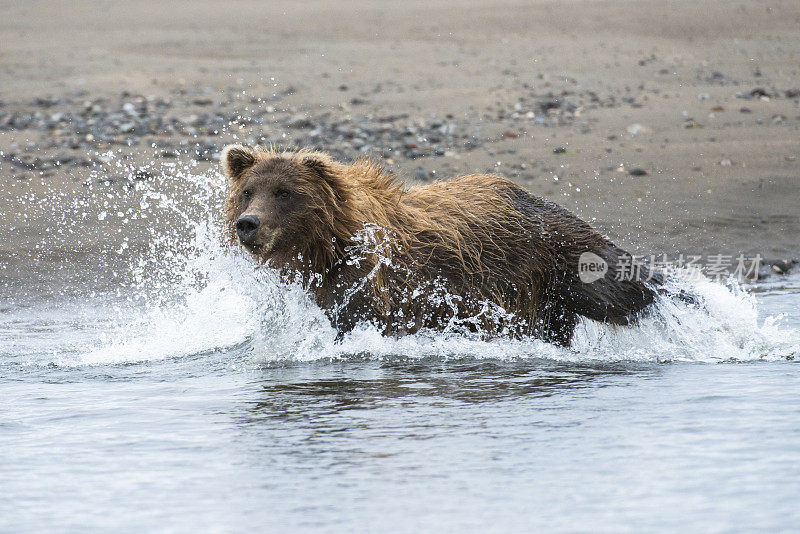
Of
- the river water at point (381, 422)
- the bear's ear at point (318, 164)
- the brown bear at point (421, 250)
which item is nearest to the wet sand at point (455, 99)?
the river water at point (381, 422)

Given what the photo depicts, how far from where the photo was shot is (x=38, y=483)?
198 inches

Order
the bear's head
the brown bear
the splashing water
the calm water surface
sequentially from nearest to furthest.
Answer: the calm water surface → the bear's head → the brown bear → the splashing water

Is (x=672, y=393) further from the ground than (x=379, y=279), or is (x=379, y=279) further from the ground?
(x=379, y=279)

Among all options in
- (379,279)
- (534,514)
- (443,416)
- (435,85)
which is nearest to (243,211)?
(379,279)

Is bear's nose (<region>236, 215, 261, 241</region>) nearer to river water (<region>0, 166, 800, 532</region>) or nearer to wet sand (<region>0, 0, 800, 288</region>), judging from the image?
river water (<region>0, 166, 800, 532</region>)

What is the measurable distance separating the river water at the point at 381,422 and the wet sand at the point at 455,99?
3563mm

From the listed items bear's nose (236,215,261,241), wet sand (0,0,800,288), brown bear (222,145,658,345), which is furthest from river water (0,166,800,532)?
wet sand (0,0,800,288)

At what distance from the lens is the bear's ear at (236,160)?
7117 mm

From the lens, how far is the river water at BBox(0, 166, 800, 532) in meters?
4.60

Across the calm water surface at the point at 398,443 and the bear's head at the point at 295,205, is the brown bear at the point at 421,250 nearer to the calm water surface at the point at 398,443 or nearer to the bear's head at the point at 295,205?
the bear's head at the point at 295,205

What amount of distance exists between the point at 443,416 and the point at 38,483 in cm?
207

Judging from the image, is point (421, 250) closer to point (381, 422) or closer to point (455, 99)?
point (381, 422)

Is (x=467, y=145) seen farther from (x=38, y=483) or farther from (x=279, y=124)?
(x=38, y=483)

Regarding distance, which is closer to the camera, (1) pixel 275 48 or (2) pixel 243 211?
(2) pixel 243 211
